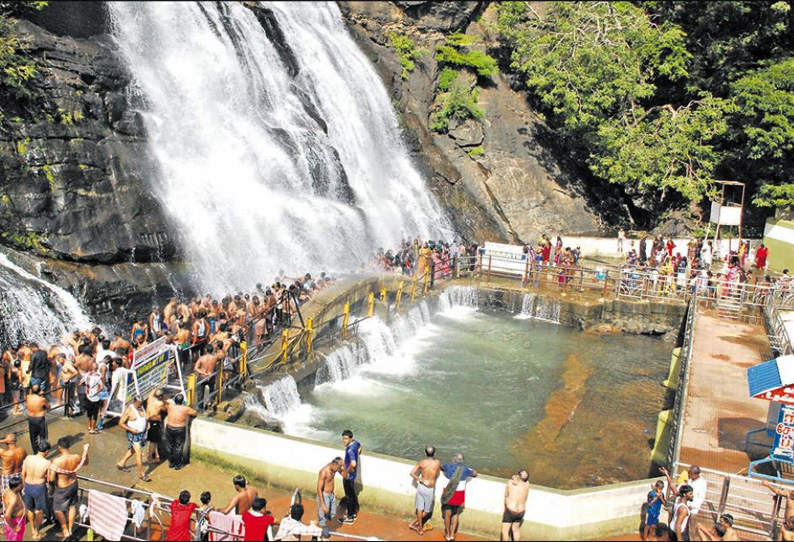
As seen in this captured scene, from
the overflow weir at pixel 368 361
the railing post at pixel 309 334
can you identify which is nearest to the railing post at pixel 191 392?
the overflow weir at pixel 368 361

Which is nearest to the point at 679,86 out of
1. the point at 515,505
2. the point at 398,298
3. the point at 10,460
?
the point at 398,298

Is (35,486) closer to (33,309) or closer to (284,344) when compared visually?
(284,344)

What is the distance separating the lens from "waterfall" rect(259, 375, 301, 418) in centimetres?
1560

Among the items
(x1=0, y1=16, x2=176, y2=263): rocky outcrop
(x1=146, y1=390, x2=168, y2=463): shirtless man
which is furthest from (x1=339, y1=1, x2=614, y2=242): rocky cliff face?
(x1=146, y1=390, x2=168, y2=463): shirtless man

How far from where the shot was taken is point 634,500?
10773mm

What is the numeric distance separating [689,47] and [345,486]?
1300 inches

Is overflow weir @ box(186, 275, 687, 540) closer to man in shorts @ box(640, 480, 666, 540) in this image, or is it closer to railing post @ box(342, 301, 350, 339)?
railing post @ box(342, 301, 350, 339)

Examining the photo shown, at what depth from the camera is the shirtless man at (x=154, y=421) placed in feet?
39.2

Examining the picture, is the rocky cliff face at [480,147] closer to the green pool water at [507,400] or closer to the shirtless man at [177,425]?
the green pool water at [507,400]

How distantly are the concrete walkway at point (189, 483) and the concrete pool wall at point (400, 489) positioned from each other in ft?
0.43

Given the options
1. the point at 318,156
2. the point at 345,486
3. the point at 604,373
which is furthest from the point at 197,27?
the point at 345,486

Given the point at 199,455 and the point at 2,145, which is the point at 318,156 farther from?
the point at 199,455

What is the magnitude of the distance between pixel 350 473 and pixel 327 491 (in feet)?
1.42

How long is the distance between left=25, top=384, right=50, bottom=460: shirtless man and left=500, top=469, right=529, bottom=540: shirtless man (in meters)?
7.65
